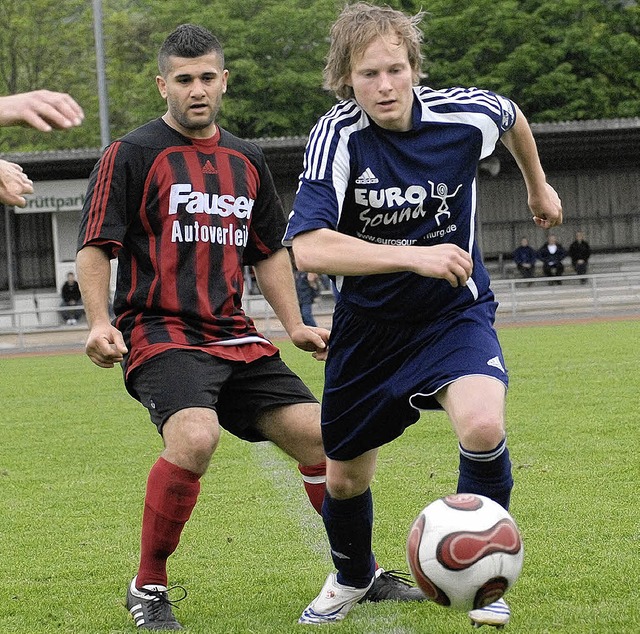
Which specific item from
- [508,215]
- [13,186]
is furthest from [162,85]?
[508,215]

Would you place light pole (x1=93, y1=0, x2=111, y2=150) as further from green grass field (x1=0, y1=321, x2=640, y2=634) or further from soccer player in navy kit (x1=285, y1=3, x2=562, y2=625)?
soccer player in navy kit (x1=285, y1=3, x2=562, y2=625)

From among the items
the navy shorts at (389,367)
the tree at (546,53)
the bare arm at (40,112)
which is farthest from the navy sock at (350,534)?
the tree at (546,53)

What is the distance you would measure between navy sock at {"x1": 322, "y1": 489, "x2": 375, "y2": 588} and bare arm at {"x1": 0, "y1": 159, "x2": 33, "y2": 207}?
5.49 ft

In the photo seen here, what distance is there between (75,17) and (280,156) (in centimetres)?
2332

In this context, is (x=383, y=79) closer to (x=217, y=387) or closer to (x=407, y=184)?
(x=407, y=184)

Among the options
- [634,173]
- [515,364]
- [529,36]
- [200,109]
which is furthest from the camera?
[529,36]

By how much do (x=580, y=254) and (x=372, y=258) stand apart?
23.1 meters

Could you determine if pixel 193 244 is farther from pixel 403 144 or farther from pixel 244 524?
pixel 244 524

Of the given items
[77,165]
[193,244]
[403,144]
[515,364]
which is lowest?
[515,364]

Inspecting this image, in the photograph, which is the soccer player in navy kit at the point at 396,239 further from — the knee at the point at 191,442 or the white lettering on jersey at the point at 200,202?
the white lettering on jersey at the point at 200,202

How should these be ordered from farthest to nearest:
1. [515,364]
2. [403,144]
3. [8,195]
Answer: [515,364] → [403,144] → [8,195]

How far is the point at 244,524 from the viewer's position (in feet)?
19.2

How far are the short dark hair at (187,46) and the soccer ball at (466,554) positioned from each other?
2051 millimetres

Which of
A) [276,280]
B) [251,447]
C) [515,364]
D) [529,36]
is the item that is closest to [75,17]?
[529,36]
